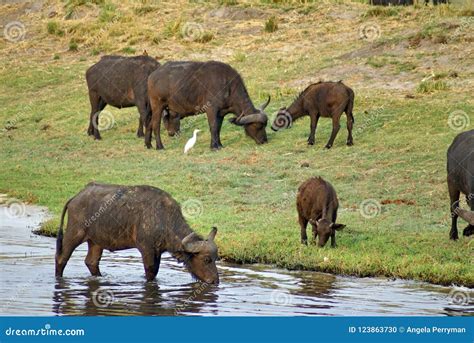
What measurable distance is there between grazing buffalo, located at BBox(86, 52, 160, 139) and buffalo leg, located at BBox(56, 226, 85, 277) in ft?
45.9

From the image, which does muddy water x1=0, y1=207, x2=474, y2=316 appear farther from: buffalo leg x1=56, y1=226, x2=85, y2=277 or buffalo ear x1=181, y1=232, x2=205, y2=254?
buffalo ear x1=181, y1=232, x2=205, y2=254

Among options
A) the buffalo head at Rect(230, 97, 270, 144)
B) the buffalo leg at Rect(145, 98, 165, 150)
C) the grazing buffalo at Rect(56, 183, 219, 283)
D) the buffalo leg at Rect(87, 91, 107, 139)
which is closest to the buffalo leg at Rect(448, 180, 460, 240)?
the grazing buffalo at Rect(56, 183, 219, 283)

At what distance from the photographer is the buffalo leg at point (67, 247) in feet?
50.6

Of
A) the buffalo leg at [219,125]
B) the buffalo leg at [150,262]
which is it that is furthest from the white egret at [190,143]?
the buffalo leg at [150,262]

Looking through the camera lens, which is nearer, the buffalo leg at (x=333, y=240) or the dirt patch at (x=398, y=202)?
the buffalo leg at (x=333, y=240)

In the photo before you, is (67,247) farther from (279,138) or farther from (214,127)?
(279,138)

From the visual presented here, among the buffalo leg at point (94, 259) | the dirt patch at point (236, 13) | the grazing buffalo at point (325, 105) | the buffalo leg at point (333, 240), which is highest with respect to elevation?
the dirt patch at point (236, 13)

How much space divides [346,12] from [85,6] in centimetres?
1145

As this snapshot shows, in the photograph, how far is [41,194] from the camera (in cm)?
2316

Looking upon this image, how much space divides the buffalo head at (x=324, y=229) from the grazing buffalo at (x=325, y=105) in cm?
848

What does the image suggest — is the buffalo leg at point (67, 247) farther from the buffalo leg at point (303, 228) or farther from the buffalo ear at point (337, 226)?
the buffalo ear at point (337, 226)

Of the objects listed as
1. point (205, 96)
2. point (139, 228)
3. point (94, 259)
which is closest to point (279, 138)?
point (205, 96)

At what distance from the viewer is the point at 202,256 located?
581 inches

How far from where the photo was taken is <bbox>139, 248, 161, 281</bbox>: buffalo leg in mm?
15008
